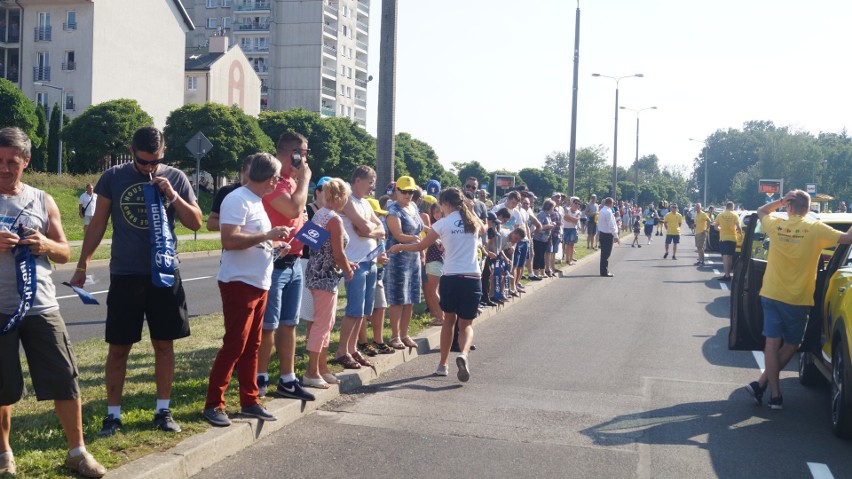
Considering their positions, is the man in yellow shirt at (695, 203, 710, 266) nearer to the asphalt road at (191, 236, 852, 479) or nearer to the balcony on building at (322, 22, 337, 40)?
the asphalt road at (191, 236, 852, 479)

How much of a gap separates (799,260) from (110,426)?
5.52 meters

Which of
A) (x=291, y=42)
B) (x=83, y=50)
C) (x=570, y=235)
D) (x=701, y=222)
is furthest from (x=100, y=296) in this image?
(x=291, y=42)

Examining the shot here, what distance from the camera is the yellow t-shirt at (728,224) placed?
2061 centimetres

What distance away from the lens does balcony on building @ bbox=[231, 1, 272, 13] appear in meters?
96.4

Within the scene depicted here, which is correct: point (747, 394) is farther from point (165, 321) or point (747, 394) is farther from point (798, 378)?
point (165, 321)

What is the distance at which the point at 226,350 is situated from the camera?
585 cm

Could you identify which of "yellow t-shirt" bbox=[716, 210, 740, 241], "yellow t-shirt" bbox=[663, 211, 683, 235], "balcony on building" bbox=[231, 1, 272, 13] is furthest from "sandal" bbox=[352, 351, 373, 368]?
"balcony on building" bbox=[231, 1, 272, 13]

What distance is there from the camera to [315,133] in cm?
6444

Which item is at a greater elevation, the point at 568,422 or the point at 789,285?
the point at 789,285

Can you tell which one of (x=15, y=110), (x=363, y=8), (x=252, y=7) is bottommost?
(x=15, y=110)

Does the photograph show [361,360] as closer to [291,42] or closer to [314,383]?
[314,383]

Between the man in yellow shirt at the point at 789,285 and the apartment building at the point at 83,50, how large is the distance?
56065 mm

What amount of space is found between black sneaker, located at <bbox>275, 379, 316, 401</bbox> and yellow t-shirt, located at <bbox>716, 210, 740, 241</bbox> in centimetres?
→ 1591

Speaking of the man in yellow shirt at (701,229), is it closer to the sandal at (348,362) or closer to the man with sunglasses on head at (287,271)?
the sandal at (348,362)
